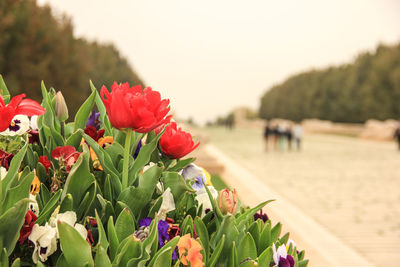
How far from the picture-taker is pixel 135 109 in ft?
4.70

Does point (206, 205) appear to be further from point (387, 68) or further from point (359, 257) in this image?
point (387, 68)

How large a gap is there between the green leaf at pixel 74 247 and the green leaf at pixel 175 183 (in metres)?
0.45

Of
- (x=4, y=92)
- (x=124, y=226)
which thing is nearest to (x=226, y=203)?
(x=124, y=226)

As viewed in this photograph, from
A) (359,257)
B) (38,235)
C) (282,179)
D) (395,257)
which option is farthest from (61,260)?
(282,179)

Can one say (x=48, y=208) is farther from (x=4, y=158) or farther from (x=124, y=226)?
(x=4, y=158)

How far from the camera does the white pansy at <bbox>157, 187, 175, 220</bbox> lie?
1.57m

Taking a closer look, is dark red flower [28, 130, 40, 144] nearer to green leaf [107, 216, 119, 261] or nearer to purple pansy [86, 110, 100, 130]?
purple pansy [86, 110, 100, 130]

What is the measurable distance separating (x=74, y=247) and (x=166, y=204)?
0.40 meters

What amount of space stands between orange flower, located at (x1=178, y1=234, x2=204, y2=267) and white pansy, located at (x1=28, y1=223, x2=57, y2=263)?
39cm

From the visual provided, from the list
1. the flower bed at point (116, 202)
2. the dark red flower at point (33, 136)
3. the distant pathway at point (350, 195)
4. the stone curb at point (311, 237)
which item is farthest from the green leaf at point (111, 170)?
the distant pathway at point (350, 195)

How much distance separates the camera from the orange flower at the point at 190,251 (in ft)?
4.67

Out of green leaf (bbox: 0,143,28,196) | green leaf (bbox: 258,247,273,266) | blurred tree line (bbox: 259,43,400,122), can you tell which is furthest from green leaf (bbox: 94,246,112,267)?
blurred tree line (bbox: 259,43,400,122)

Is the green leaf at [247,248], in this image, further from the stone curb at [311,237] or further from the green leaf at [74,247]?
the stone curb at [311,237]

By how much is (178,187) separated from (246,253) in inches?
13.3
